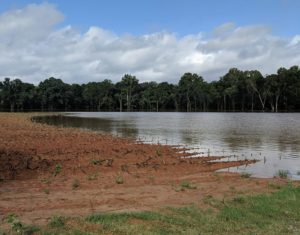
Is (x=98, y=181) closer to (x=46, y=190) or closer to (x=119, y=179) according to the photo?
(x=119, y=179)

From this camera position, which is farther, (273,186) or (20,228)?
(273,186)

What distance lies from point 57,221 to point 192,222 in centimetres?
255

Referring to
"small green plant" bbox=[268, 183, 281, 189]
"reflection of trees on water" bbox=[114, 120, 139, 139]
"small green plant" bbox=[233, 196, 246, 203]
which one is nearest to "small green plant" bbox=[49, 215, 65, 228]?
"small green plant" bbox=[233, 196, 246, 203]

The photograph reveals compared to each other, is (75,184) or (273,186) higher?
(75,184)

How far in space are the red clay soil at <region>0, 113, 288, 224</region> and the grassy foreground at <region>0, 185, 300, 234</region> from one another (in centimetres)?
57

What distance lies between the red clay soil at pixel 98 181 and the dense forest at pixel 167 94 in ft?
359

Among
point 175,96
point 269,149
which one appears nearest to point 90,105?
point 175,96

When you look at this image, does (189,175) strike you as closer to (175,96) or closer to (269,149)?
(269,149)

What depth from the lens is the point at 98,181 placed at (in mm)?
11664

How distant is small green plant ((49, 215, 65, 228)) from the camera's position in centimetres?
687

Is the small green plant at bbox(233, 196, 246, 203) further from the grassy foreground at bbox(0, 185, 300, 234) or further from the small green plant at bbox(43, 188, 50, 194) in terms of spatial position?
the small green plant at bbox(43, 188, 50, 194)

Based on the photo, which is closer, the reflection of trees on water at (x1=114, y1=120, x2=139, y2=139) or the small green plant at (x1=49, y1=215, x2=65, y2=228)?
the small green plant at (x1=49, y1=215, x2=65, y2=228)

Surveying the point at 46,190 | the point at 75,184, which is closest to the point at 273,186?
the point at 75,184

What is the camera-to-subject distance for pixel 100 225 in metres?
6.97
